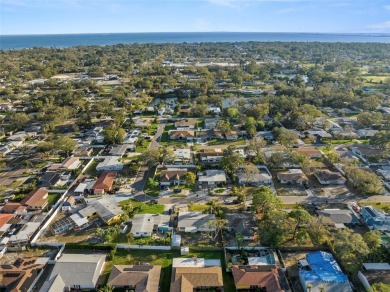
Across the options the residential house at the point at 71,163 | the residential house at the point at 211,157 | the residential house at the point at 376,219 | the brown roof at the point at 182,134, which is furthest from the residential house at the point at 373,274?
the residential house at the point at 71,163

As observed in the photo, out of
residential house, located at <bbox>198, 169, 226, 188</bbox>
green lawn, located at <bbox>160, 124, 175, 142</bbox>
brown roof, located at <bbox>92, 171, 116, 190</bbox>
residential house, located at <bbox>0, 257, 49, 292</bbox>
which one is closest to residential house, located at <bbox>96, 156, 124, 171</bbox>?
brown roof, located at <bbox>92, 171, 116, 190</bbox>

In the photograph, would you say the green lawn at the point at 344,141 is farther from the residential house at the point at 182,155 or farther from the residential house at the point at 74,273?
the residential house at the point at 74,273

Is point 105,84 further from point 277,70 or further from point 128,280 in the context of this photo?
point 128,280

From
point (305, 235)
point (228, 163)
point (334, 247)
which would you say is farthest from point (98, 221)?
point (334, 247)

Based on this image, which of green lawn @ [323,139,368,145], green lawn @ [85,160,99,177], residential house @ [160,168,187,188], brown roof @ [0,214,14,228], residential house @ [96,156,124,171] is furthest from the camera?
green lawn @ [323,139,368,145]

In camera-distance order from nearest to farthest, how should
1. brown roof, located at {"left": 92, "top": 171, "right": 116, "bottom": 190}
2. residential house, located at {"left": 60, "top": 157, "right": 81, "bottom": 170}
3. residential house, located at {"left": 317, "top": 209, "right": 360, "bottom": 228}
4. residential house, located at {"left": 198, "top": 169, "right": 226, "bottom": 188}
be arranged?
residential house, located at {"left": 317, "top": 209, "right": 360, "bottom": 228}, brown roof, located at {"left": 92, "top": 171, "right": 116, "bottom": 190}, residential house, located at {"left": 198, "top": 169, "right": 226, "bottom": 188}, residential house, located at {"left": 60, "top": 157, "right": 81, "bottom": 170}

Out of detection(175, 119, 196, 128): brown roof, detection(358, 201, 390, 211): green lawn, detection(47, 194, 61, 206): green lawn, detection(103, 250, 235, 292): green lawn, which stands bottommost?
detection(47, 194, 61, 206): green lawn

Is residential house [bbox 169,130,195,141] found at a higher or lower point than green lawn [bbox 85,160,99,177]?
higher

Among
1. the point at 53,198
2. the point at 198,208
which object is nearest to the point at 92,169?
the point at 53,198

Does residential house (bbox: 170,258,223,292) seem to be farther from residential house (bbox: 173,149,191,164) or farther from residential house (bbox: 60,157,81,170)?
residential house (bbox: 60,157,81,170)
